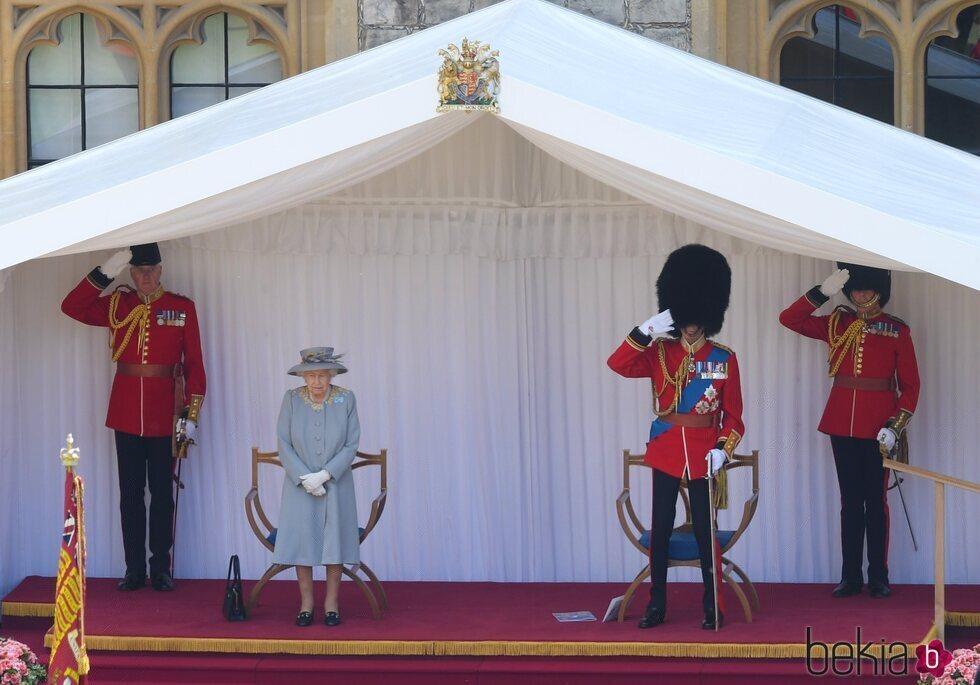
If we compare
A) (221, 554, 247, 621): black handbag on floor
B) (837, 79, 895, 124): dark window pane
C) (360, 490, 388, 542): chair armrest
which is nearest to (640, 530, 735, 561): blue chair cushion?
(360, 490, 388, 542): chair armrest

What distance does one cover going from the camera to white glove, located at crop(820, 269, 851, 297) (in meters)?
6.83

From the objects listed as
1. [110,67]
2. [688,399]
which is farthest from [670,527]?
[110,67]

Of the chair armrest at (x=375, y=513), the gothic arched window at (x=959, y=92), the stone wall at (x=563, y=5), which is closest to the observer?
the chair armrest at (x=375, y=513)

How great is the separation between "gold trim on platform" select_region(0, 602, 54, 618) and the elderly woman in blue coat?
116 centimetres

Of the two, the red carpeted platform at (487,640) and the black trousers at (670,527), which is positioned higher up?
the black trousers at (670,527)

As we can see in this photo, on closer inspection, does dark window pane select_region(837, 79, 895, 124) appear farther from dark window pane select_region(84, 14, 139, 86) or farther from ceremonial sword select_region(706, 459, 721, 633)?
dark window pane select_region(84, 14, 139, 86)

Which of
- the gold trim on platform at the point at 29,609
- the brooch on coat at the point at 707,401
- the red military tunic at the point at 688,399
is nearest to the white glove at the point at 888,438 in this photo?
the red military tunic at the point at 688,399

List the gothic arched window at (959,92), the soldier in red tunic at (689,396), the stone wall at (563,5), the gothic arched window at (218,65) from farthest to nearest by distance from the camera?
1. the gothic arched window at (218,65)
2. the gothic arched window at (959,92)
3. the stone wall at (563,5)
4. the soldier in red tunic at (689,396)

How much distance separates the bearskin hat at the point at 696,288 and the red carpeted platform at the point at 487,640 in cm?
122

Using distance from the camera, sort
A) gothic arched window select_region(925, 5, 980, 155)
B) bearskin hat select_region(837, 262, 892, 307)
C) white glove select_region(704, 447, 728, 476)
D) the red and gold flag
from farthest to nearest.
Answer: gothic arched window select_region(925, 5, 980, 155), bearskin hat select_region(837, 262, 892, 307), white glove select_region(704, 447, 728, 476), the red and gold flag

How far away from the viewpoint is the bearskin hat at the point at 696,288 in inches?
248

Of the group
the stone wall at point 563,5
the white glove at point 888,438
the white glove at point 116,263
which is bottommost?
the white glove at point 888,438

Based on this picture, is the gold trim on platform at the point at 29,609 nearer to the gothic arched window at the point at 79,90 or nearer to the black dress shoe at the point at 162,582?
the black dress shoe at the point at 162,582

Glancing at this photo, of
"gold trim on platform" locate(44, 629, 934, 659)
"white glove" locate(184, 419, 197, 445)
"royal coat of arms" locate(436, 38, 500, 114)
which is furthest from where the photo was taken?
"white glove" locate(184, 419, 197, 445)
